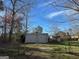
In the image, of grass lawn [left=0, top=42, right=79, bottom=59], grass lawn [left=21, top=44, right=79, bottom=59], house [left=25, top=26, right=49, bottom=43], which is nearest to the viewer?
grass lawn [left=0, top=42, right=79, bottom=59]

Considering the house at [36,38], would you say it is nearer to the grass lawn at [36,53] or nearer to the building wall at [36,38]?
the building wall at [36,38]

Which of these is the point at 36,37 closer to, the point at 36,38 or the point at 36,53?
the point at 36,38

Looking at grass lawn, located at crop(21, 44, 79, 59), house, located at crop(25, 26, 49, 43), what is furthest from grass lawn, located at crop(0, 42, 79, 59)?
house, located at crop(25, 26, 49, 43)

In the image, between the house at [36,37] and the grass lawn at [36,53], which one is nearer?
the grass lawn at [36,53]

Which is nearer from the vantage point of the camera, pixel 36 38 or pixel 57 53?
pixel 57 53

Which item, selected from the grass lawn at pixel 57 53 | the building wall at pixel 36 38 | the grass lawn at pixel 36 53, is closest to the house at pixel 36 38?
the building wall at pixel 36 38

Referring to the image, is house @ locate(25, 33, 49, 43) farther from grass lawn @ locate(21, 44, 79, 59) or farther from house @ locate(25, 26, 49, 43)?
grass lawn @ locate(21, 44, 79, 59)

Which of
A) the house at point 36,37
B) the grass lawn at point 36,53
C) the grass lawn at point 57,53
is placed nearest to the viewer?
the grass lawn at point 36,53

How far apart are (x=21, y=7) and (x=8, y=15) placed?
6287mm

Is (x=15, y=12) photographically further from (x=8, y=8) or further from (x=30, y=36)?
(x=30, y=36)

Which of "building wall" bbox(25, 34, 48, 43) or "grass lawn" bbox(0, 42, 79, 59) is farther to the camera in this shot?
"building wall" bbox(25, 34, 48, 43)

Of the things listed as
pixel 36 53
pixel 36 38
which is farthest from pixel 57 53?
pixel 36 38

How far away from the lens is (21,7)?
134 feet

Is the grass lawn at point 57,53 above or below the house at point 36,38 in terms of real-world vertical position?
below
